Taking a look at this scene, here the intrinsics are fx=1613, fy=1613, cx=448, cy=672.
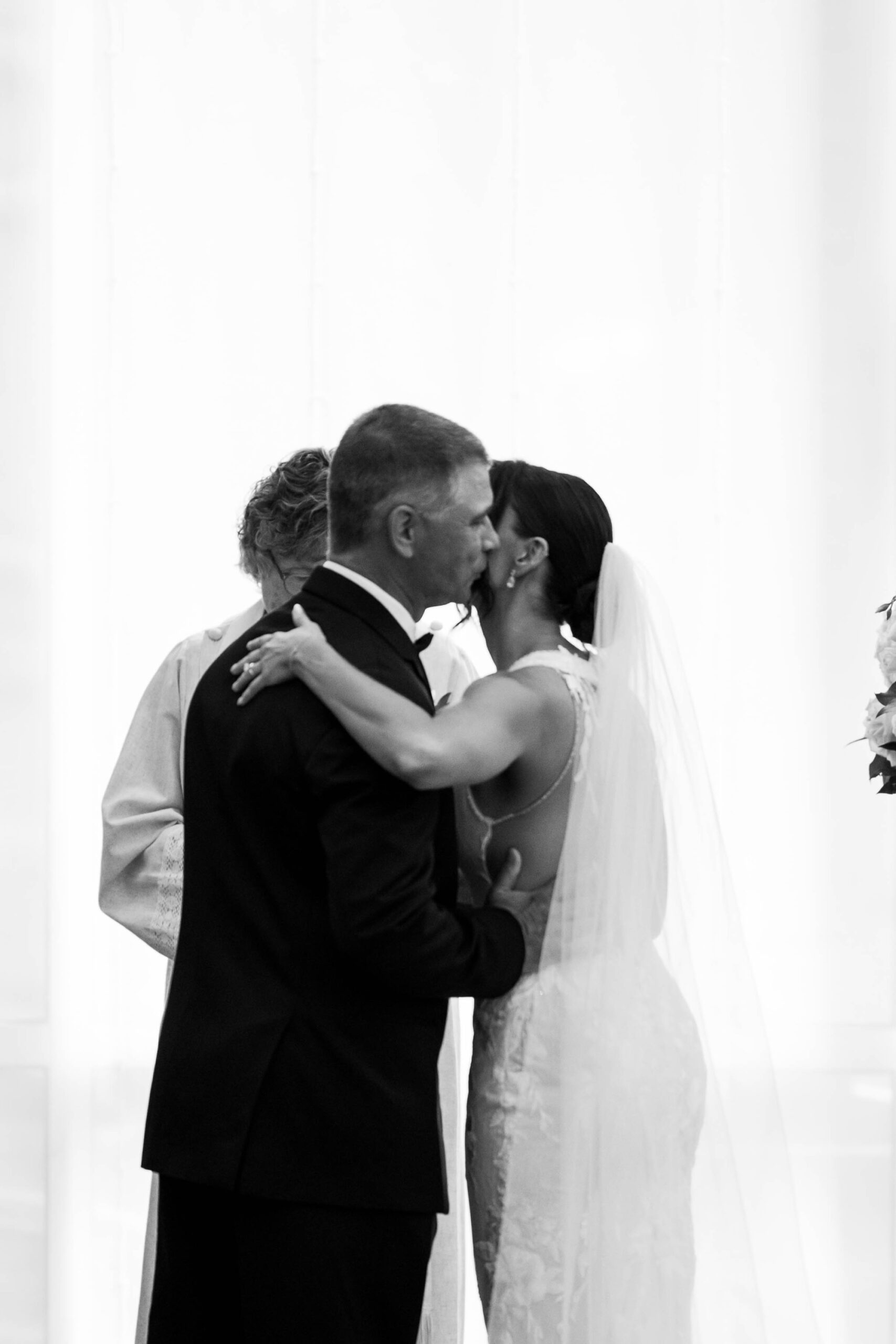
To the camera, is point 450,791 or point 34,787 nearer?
point 450,791

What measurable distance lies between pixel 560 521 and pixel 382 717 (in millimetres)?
429

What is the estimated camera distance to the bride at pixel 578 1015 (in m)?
1.77

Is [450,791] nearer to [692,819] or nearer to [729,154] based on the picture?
[692,819]

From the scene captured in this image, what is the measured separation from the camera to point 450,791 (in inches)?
67.9

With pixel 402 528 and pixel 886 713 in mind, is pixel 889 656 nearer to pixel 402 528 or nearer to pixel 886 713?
pixel 886 713

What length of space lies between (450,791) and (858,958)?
6.55 feet

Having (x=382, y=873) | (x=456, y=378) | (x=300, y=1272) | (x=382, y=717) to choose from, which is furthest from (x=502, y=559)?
(x=456, y=378)

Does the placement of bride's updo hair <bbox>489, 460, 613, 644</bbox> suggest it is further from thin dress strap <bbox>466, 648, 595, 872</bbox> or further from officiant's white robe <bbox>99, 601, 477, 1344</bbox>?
officiant's white robe <bbox>99, 601, 477, 1344</bbox>

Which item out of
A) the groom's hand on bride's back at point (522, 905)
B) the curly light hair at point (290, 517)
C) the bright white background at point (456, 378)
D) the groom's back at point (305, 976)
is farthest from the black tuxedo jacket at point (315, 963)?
the bright white background at point (456, 378)

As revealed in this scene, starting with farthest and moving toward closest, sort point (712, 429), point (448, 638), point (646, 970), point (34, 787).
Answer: point (712, 429)
point (34, 787)
point (448, 638)
point (646, 970)

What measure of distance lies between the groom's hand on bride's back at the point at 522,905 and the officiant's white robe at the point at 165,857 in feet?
1.40

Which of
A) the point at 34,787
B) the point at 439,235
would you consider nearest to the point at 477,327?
the point at 439,235

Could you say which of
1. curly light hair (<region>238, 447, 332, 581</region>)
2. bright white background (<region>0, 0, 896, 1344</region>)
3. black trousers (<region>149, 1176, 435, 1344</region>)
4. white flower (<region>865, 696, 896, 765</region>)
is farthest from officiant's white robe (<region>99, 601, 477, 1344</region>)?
bright white background (<region>0, 0, 896, 1344</region>)

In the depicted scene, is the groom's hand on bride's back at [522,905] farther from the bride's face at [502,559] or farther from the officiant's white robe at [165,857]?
the officiant's white robe at [165,857]
